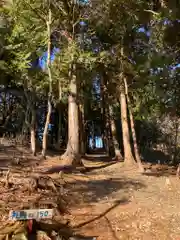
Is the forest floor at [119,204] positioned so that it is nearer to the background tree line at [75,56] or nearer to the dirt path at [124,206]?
the dirt path at [124,206]

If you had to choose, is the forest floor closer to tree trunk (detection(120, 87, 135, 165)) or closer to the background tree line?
the background tree line

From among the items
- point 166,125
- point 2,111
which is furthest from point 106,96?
point 166,125

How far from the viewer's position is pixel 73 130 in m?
17.2

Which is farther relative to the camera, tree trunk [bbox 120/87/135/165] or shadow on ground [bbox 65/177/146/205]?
tree trunk [bbox 120/87/135/165]

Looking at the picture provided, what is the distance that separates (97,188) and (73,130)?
5.28m

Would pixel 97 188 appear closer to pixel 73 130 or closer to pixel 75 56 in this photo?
pixel 73 130

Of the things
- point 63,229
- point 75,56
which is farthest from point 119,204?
point 75,56

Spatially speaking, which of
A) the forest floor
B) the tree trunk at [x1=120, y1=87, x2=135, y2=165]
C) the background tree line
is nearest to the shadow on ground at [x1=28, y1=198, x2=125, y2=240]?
the forest floor

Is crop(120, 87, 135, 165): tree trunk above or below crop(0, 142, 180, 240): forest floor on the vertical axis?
above

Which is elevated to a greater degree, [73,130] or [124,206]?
[73,130]

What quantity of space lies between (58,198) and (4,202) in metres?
1.66

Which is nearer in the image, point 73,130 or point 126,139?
point 73,130

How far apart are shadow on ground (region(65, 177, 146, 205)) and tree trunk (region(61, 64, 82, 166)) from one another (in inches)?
116

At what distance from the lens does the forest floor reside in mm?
8766
